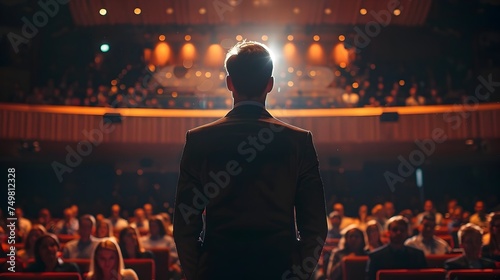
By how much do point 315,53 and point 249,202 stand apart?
17.8 m

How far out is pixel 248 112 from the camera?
199cm

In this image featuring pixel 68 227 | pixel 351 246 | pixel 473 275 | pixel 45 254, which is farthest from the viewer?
pixel 68 227

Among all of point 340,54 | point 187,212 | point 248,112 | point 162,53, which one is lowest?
point 187,212

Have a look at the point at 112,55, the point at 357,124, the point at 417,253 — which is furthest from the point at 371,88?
the point at 417,253

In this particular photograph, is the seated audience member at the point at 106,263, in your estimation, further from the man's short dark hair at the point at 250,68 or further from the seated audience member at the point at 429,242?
the seated audience member at the point at 429,242

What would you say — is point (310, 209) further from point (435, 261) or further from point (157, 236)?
point (157, 236)

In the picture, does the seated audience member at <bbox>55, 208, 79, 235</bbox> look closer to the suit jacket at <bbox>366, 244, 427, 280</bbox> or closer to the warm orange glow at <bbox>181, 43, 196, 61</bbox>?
the suit jacket at <bbox>366, 244, 427, 280</bbox>

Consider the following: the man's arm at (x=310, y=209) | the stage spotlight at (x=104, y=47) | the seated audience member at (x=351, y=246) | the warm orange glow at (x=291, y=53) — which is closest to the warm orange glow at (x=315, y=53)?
the warm orange glow at (x=291, y=53)

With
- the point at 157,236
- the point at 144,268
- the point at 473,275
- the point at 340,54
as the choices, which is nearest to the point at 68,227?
the point at 157,236

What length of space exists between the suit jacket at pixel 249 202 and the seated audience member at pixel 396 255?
401 cm

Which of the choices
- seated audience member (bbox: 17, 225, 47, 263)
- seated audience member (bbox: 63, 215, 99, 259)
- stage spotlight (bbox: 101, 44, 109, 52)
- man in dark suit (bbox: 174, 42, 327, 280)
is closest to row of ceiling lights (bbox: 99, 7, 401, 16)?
stage spotlight (bbox: 101, 44, 109, 52)

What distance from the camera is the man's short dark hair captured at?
200 centimetres

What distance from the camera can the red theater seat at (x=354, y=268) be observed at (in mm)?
5840

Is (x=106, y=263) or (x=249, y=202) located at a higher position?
(x=249, y=202)
